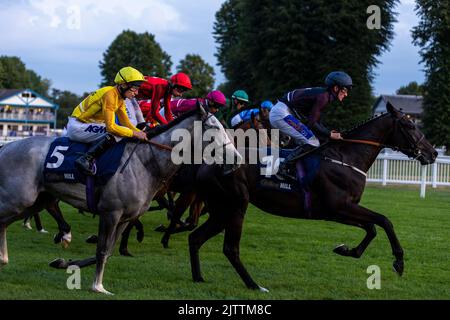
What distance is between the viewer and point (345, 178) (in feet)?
26.0

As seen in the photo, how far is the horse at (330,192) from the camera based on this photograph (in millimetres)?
7633

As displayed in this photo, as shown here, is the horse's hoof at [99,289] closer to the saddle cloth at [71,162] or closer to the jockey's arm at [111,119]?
the saddle cloth at [71,162]

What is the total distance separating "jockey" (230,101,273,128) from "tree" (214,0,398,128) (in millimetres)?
27376

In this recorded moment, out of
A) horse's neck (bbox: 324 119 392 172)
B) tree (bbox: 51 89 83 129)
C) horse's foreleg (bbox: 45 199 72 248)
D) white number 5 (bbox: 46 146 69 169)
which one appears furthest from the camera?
tree (bbox: 51 89 83 129)

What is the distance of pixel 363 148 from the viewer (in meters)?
8.18

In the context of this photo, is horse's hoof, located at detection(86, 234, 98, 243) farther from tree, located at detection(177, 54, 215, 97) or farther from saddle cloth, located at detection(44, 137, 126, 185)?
tree, located at detection(177, 54, 215, 97)

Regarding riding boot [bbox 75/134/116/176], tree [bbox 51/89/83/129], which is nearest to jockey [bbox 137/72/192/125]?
riding boot [bbox 75/134/116/176]

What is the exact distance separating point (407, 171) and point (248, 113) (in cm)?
1437

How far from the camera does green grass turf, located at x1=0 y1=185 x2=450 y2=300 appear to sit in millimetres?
7039

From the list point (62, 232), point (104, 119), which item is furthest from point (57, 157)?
point (62, 232)

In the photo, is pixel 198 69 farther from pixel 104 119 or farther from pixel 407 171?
pixel 104 119

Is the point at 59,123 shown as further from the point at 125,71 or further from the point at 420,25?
the point at 125,71

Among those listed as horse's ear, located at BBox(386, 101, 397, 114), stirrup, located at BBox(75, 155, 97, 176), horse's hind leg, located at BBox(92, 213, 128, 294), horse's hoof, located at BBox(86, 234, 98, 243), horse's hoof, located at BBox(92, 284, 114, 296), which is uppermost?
horse's ear, located at BBox(386, 101, 397, 114)
